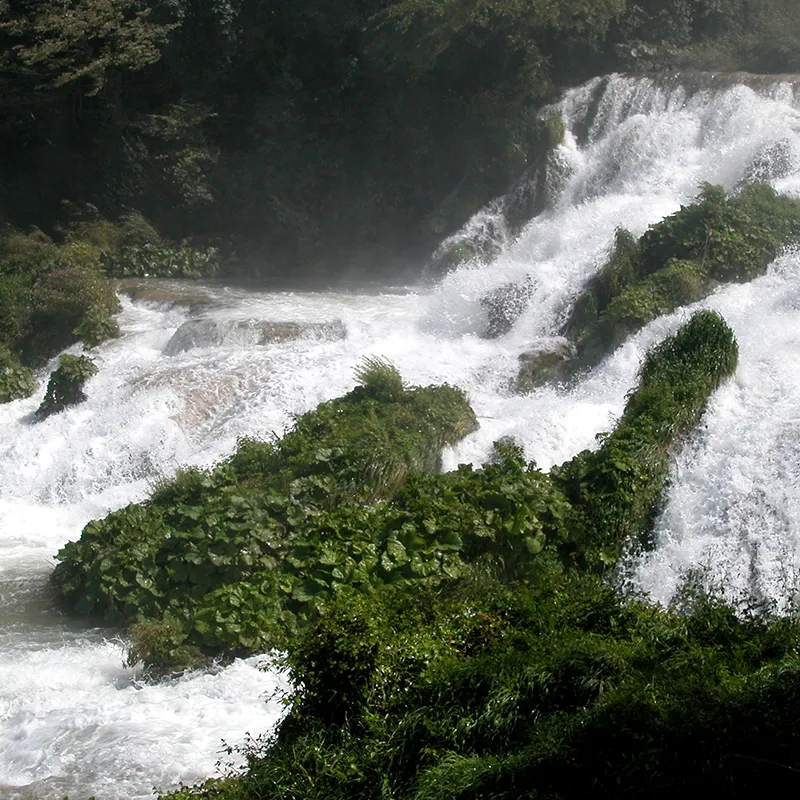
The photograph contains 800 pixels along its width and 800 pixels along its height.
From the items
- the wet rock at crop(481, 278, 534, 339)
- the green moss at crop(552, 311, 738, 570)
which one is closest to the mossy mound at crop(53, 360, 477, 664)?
the green moss at crop(552, 311, 738, 570)

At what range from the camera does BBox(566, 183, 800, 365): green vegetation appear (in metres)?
15.3

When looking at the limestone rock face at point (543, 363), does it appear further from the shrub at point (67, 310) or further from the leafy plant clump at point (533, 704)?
the leafy plant clump at point (533, 704)

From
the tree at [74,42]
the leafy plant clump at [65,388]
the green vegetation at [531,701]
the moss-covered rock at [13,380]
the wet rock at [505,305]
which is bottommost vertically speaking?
the moss-covered rock at [13,380]

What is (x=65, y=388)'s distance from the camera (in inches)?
653

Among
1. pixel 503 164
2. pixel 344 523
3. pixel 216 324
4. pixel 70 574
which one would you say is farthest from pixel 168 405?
pixel 503 164

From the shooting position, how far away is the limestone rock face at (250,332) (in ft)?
57.4

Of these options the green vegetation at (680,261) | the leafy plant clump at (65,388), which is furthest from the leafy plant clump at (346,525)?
the leafy plant clump at (65,388)

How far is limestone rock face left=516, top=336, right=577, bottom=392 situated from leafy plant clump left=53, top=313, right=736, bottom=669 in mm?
3007

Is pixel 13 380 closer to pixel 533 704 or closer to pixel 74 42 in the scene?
pixel 74 42

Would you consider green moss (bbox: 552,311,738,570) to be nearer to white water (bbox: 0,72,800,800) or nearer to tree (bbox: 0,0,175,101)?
white water (bbox: 0,72,800,800)

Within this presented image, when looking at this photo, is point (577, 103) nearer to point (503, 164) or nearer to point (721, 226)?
point (503, 164)

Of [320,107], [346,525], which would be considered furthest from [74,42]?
[346,525]

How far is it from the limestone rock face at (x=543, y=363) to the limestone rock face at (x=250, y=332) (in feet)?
10.8

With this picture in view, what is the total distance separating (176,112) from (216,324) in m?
9.93
